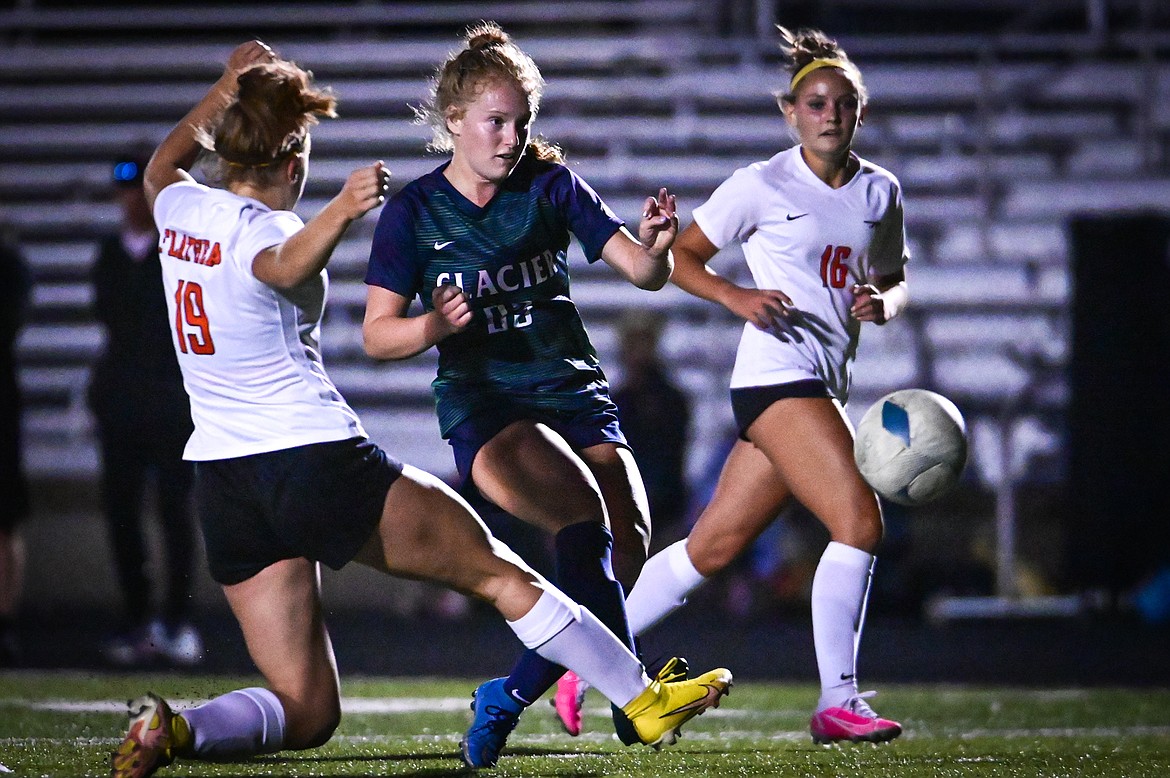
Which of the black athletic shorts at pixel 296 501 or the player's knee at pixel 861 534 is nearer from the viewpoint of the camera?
the black athletic shorts at pixel 296 501

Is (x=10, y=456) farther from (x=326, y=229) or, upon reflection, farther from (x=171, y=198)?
(x=326, y=229)

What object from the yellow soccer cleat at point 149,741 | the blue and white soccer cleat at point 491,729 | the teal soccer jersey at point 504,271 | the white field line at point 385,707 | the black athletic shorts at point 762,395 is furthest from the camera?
the white field line at point 385,707

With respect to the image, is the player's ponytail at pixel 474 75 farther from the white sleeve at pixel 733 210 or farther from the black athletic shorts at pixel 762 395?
the black athletic shorts at pixel 762 395

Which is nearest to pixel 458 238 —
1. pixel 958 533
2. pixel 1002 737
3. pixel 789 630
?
pixel 1002 737

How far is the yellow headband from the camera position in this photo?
4297 millimetres

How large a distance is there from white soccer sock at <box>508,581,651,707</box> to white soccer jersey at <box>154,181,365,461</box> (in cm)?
58

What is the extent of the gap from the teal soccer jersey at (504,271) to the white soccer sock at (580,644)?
75 cm

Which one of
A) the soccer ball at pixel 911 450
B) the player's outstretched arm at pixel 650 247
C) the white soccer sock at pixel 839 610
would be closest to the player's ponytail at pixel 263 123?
the player's outstretched arm at pixel 650 247

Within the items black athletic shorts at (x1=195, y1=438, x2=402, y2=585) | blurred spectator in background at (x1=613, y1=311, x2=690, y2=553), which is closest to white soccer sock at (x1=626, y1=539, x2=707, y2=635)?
black athletic shorts at (x1=195, y1=438, x2=402, y2=585)

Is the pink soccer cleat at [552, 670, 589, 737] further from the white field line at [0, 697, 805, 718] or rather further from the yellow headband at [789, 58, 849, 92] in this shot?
the yellow headband at [789, 58, 849, 92]

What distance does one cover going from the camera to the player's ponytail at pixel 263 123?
126 inches

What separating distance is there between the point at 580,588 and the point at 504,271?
83 cm

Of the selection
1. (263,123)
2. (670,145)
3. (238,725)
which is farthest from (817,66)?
(670,145)

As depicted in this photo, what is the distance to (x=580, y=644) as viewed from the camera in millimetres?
3309
